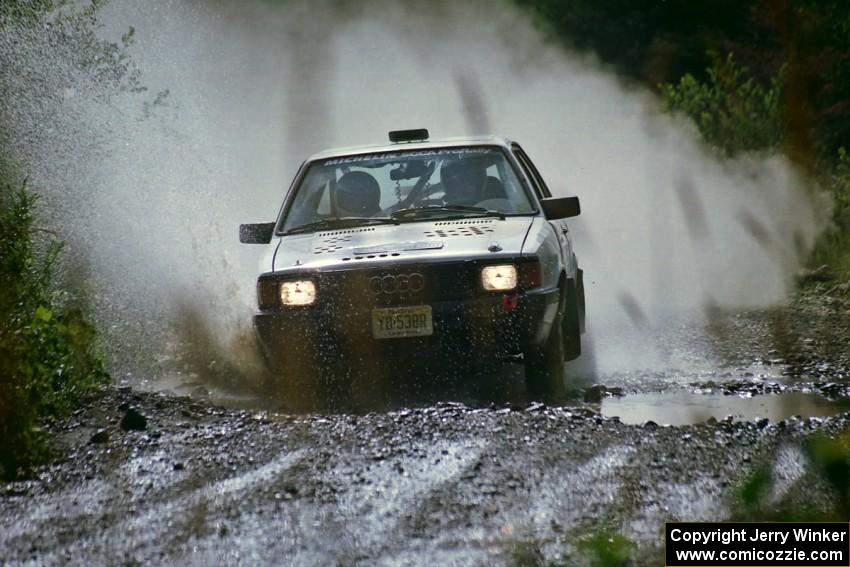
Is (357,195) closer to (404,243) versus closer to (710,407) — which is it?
(404,243)

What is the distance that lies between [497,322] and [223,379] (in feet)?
8.11

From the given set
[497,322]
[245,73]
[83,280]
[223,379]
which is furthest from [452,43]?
[497,322]

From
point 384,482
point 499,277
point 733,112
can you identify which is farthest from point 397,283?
point 733,112

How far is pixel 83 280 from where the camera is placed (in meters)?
12.2

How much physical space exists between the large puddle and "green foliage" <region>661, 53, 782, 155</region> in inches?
419

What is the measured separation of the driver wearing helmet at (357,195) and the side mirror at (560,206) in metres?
0.99

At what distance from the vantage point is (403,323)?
7477 mm

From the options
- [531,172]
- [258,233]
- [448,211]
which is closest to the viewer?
[448,211]

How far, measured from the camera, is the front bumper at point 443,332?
745 centimetres

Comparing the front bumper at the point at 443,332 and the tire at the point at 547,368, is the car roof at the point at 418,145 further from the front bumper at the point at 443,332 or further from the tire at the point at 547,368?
the front bumper at the point at 443,332

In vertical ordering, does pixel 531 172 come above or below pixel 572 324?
above

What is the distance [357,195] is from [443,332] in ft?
5.37

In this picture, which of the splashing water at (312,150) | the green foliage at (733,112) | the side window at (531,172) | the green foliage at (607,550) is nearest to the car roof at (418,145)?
the side window at (531,172)

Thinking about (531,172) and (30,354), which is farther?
(531,172)
